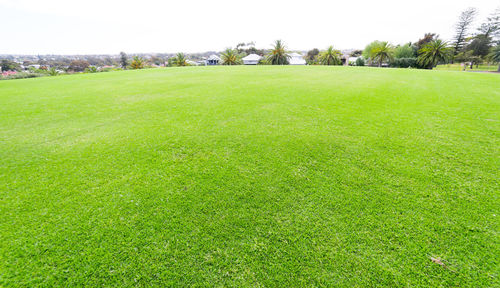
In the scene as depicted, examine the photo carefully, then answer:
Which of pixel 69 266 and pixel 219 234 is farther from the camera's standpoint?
pixel 219 234

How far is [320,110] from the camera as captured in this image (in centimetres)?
607

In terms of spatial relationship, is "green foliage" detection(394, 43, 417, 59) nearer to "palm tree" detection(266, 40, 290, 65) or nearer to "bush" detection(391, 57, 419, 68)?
"bush" detection(391, 57, 419, 68)

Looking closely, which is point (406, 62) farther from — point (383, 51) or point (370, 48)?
point (370, 48)

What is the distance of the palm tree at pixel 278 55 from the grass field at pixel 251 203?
1094 inches

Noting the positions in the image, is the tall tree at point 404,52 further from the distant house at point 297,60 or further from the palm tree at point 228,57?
the palm tree at point 228,57

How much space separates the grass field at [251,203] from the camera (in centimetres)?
184

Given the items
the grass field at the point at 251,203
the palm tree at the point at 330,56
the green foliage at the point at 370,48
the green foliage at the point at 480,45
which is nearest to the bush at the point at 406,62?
the green foliage at the point at 370,48

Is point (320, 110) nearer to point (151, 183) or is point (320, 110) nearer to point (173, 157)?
point (173, 157)

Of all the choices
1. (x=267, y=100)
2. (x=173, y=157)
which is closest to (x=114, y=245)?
(x=173, y=157)

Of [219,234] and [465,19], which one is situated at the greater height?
[465,19]

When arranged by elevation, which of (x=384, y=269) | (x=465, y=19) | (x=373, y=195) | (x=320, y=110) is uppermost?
(x=465, y=19)

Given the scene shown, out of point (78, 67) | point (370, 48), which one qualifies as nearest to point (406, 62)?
point (370, 48)

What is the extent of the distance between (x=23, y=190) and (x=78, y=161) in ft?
2.65

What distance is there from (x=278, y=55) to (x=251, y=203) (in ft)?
102
